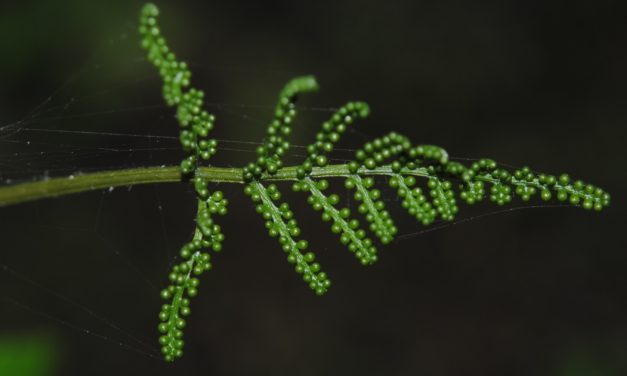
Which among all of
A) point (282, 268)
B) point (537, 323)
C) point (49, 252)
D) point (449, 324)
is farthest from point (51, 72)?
point (537, 323)

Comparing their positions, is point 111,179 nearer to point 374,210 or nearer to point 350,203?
point 374,210

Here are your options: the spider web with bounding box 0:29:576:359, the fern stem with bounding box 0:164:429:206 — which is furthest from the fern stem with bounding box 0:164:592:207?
the spider web with bounding box 0:29:576:359

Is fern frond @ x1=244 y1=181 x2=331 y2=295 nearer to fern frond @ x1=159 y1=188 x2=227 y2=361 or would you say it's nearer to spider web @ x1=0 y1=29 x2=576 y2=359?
fern frond @ x1=159 y1=188 x2=227 y2=361

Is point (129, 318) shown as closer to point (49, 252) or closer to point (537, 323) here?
point (49, 252)

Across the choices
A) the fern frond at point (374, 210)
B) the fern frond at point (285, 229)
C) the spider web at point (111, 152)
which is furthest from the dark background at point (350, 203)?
the fern frond at point (374, 210)

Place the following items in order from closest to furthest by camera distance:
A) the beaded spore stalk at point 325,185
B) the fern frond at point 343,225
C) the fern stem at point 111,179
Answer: the fern stem at point 111,179
the beaded spore stalk at point 325,185
the fern frond at point 343,225

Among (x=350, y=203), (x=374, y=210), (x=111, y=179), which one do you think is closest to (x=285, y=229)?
(x=374, y=210)

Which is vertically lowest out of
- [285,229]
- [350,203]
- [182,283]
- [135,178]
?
[182,283]

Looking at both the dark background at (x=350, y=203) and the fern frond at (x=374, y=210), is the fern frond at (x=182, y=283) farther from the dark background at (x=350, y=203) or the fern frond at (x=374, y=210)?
the dark background at (x=350, y=203)
